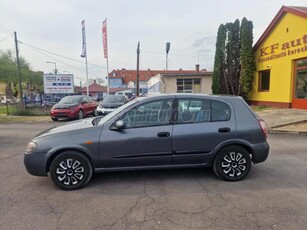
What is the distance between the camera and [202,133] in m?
4.35

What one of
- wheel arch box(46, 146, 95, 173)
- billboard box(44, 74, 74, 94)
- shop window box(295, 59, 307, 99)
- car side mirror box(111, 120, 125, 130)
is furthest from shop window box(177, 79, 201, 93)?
wheel arch box(46, 146, 95, 173)

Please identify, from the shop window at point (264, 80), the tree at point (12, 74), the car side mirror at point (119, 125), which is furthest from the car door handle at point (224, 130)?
the tree at point (12, 74)

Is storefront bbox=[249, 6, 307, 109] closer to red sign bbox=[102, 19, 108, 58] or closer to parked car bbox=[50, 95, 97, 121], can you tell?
parked car bbox=[50, 95, 97, 121]

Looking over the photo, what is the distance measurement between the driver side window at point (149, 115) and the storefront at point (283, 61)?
11.9m

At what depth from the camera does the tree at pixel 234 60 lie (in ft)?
58.4

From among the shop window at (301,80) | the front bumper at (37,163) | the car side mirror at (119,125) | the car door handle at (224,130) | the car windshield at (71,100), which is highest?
the shop window at (301,80)

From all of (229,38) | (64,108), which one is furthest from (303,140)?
(229,38)

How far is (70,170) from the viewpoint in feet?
13.6

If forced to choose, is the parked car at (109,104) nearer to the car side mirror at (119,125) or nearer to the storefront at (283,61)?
the car side mirror at (119,125)

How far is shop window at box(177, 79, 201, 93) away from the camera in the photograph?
82.3 feet

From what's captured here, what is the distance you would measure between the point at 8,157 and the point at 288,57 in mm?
15079

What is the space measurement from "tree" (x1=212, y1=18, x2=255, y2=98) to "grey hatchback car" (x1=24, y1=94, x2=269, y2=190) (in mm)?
14622

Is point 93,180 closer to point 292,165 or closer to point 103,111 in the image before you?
Answer: point 292,165

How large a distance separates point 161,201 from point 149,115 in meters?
1.47
